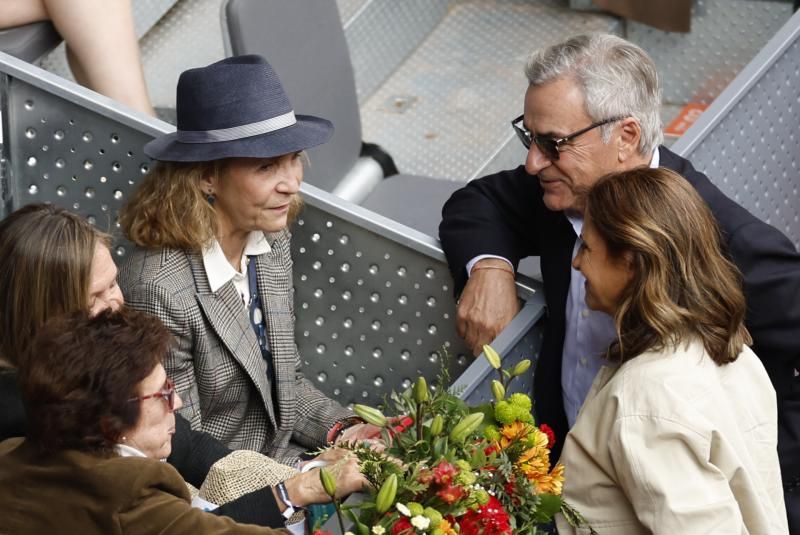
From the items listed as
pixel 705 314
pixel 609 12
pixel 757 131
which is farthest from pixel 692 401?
pixel 609 12

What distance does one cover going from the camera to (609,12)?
4949mm

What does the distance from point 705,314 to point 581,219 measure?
53 cm

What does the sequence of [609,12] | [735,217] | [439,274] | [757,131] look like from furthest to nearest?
[609,12] → [757,131] → [439,274] → [735,217]

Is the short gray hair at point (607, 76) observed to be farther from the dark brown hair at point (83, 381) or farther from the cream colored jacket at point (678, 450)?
the dark brown hair at point (83, 381)

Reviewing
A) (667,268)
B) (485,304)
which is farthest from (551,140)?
(667,268)

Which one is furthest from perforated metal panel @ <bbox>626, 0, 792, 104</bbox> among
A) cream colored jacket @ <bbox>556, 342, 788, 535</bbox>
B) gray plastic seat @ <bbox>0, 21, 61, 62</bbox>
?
cream colored jacket @ <bbox>556, 342, 788, 535</bbox>

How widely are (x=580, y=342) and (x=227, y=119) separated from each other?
848 mm

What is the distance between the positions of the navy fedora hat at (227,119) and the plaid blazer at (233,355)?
0.23 metres

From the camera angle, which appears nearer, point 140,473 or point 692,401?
point 140,473

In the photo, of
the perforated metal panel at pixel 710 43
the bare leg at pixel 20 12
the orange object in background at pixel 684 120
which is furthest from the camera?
the perforated metal panel at pixel 710 43

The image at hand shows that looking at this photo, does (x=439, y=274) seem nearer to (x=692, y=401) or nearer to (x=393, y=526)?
(x=692, y=401)

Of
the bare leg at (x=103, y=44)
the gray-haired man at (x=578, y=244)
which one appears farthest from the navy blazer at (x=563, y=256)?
the bare leg at (x=103, y=44)

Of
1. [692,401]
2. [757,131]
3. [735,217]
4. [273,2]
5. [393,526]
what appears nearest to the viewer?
[393,526]

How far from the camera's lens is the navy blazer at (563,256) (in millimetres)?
2334
